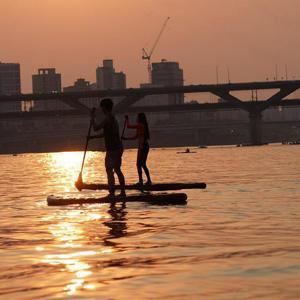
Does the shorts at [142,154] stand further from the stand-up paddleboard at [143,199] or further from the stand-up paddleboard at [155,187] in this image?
the stand-up paddleboard at [143,199]

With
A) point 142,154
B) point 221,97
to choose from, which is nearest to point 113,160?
point 142,154

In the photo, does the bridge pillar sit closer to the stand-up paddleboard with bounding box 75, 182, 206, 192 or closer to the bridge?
the bridge

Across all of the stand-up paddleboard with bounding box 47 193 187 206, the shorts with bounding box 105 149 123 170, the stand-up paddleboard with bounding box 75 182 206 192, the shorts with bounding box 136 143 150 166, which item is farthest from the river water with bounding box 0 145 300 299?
the shorts with bounding box 136 143 150 166

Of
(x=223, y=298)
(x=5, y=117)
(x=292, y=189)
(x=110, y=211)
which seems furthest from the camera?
(x=5, y=117)

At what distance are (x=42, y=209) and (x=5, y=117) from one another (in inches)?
6714

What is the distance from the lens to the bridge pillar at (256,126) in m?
192

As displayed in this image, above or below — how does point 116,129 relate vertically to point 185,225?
above

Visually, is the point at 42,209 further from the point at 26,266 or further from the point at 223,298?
the point at 223,298

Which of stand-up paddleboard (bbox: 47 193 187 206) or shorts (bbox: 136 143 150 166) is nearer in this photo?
stand-up paddleboard (bbox: 47 193 187 206)

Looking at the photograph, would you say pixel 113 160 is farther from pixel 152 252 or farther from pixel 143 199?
pixel 152 252

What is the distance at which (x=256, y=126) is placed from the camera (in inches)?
7564

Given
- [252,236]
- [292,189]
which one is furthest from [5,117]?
[252,236]

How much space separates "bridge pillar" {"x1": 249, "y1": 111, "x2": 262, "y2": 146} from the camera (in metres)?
192

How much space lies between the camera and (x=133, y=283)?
10.5m
